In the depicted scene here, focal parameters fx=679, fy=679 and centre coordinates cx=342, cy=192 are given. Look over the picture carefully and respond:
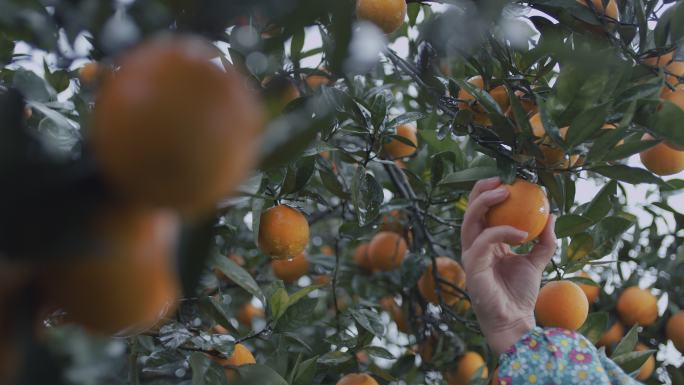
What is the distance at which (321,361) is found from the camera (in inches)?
57.0

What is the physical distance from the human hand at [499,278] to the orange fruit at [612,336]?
2.76 ft

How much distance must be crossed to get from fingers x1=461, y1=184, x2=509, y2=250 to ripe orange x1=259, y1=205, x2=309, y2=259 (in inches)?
13.2

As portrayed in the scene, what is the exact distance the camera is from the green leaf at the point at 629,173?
1057mm

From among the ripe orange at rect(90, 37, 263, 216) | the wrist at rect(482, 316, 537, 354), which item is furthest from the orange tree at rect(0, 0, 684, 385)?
the wrist at rect(482, 316, 537, 354)

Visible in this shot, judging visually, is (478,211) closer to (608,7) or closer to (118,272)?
(608,7)

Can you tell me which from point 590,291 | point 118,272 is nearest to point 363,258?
point 590,291

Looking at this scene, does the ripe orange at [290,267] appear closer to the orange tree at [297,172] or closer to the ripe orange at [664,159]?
the orange tree at [297,172]

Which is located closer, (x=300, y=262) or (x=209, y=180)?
(x=209, y=180)

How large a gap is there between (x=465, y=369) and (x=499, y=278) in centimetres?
68

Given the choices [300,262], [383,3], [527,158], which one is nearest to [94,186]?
[527,158]

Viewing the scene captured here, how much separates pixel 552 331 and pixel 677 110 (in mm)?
435

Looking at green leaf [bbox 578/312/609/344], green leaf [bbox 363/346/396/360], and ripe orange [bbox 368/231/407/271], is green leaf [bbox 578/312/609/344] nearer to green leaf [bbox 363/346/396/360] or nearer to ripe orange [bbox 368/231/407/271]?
green leaf [bbox 363/346/396/360]

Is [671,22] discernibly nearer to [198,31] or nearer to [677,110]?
[677,110]

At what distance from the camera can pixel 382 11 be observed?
4.62 feet
